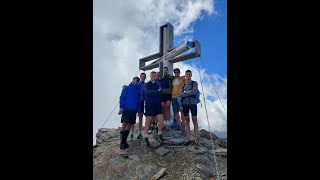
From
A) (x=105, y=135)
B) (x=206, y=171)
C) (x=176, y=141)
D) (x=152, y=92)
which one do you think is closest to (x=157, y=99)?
(x=152, y=92)

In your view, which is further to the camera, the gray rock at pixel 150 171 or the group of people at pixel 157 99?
the gray rock at pixel 150 171

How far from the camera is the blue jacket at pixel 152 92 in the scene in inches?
307

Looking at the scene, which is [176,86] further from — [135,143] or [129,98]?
[135,143]

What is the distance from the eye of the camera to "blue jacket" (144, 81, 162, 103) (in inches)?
307

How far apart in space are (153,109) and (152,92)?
0.59 metres

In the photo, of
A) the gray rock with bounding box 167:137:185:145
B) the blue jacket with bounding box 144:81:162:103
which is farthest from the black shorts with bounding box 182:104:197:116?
the gray rock with bounding box 167:137:185:145

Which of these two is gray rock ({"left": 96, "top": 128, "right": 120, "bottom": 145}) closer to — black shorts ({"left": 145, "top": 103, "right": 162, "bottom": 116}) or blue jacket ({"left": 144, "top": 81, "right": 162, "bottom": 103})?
black shorts ({"left": 145, "top": 103, "right": 162, "bottom": 116})

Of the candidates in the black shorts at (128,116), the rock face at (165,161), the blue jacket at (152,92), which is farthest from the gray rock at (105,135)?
the blue jacket at (152,92)

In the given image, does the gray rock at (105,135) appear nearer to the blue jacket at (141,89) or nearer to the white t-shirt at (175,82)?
the blue jacket at (141,89)

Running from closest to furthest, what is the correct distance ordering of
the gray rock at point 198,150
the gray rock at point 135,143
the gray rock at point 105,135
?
the gray rock at point 198,150 < the gray rock at point 135,143 < the gray rock at point 105,135

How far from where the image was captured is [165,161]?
322 inches

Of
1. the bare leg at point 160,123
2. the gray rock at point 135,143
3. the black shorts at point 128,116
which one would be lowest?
the gray rock at point 135,143
